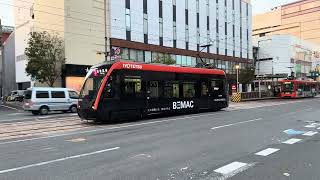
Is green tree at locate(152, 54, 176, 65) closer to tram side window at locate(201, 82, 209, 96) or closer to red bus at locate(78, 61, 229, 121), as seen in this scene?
red bus at locate(78, 61, 229, 121)

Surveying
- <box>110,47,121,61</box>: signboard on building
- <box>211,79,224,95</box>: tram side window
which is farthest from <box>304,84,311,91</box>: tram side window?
<box>211,79,224,95</box>: tram side window

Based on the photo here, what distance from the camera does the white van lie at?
27.2 meters

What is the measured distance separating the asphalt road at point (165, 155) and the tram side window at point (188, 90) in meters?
9.44

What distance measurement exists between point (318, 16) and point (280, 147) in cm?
12204

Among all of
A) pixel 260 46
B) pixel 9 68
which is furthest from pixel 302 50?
pixel 9 68

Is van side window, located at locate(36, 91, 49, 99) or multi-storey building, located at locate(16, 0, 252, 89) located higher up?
multi-storey building, located at locate(16, 0, 252, 89)

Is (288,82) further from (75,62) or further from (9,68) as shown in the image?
(9,68)

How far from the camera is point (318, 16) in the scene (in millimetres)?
120125

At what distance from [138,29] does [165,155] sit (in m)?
40.1

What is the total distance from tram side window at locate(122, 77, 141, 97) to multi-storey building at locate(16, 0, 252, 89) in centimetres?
1763

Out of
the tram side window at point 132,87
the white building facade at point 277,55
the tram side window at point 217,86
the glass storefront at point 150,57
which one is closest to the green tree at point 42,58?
the glass storefront at point 150,57

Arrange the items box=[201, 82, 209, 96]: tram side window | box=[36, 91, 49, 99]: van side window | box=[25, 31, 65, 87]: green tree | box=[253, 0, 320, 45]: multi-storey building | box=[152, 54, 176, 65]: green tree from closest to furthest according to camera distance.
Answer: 1. box=[201, 82, 209, 96]: tram side window
2. box=[36, 91, 49, 99]: van side window
3. box=[25, 31, 65, 87]: green tree
4. box=[152, 54, 176, 65]: green tree
5. box=[253, 0, 320, 45]: multi-storey building

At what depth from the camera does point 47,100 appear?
2778cm

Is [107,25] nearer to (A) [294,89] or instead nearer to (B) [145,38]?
(B) [145,38]
